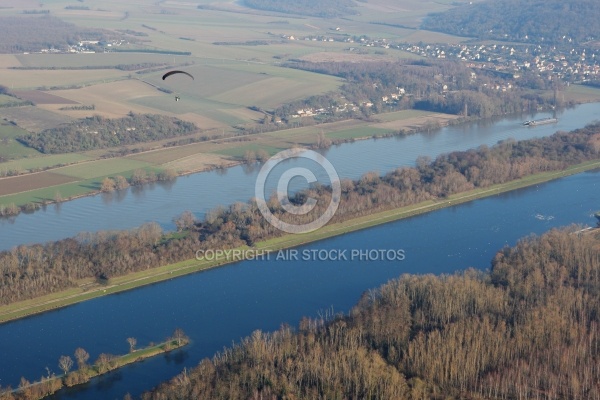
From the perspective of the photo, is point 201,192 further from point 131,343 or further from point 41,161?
point 131,343

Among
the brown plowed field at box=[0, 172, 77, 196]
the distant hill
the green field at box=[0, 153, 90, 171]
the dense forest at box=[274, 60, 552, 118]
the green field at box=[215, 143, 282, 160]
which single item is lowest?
the brown plowed field at box=[0, 172, 77, 196]

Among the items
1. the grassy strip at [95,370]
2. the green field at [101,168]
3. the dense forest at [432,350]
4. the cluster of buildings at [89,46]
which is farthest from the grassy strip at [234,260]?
the cluster of buildings at [89,46]

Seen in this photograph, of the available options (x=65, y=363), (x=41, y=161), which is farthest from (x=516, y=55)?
(x=65, y=363)

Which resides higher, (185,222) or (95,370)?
(185,222)

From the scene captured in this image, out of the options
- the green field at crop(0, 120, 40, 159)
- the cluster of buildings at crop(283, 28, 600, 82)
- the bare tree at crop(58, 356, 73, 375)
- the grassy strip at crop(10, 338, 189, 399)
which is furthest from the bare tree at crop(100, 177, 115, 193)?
the cluster of buildings at crop(283, 28, 600, 82)

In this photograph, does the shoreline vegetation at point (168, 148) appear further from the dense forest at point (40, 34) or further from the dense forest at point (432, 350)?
the dense forest at point (40, 34)

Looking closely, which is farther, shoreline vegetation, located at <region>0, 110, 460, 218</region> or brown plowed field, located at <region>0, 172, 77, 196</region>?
brown plowed field, located at <region>0, 172, 77, 196</region>

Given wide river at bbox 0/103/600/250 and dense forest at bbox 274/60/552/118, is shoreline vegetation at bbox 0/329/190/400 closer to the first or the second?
wide river at bbox 0/103/600/250
